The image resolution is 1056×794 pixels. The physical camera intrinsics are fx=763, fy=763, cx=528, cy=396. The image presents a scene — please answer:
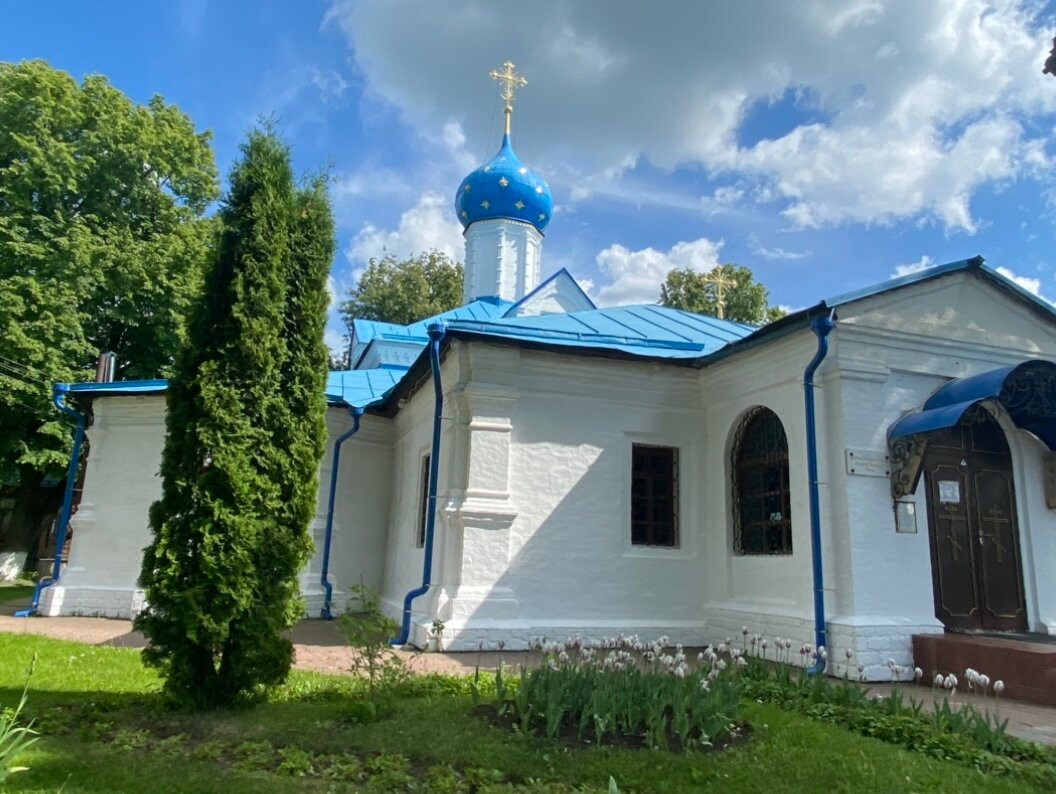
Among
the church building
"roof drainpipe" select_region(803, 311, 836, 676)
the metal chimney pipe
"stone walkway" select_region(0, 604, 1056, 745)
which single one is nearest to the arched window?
the church building

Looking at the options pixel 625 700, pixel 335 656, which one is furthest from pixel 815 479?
pixel 335 656

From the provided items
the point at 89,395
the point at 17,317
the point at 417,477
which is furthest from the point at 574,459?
the point at 17,317

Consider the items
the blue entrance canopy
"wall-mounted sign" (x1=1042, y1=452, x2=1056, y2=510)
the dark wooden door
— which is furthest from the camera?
"wall-mounted sign" (x1=1042, y1=452, x2=1056, y2=510)

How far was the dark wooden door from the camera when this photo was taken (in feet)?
23.9

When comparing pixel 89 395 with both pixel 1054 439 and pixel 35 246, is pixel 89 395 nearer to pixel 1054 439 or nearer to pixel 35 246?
pixel 35 246

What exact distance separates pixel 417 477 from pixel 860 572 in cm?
557

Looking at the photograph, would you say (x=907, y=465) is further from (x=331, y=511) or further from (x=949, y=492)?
(x=331, y=511)

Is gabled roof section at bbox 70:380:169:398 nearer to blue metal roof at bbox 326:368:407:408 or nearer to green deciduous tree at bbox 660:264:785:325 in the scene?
blue metal roof at bbox 326:368:407:408

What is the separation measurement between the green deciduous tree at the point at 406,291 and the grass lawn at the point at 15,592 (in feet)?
49.7

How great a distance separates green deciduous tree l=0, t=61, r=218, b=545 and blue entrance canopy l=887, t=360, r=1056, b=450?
1299 cm

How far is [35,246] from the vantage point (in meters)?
14.8

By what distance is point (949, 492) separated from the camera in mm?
7461

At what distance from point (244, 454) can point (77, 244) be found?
506 inches

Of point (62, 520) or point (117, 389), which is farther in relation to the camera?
point (62, 520)
